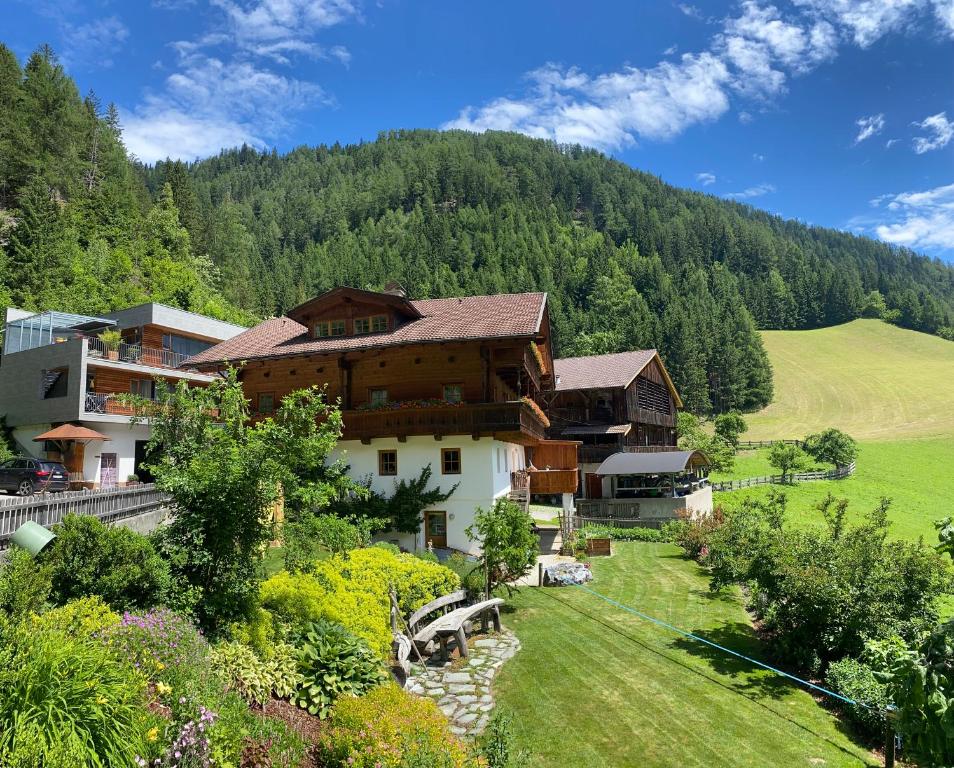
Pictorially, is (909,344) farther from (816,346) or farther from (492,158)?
(492,158)

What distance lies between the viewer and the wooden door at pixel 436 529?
84.1 feet

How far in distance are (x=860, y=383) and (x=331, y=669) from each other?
12964cm

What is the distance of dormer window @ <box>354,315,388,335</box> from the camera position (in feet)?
93.4

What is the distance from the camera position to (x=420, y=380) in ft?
89.1

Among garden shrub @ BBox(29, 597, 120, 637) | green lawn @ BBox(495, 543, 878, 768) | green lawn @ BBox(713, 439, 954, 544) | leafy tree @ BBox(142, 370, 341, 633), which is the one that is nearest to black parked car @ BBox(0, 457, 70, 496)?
leafy tree @ BBox(142, 370, 341, 633)

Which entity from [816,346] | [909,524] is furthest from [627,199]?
[909,524]

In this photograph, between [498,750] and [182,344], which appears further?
[182,344]

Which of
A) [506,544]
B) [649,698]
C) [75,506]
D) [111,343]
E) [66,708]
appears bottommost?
[649,698]

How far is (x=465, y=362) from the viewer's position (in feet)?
87.0

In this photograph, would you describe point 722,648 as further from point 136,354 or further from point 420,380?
point 136,354

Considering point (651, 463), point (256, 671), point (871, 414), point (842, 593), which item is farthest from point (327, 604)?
point (871, 414)

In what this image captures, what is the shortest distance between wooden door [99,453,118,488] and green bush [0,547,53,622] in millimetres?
30817

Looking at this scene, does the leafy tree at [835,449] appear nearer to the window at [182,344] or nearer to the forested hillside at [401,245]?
the forested hillside at [401,245]

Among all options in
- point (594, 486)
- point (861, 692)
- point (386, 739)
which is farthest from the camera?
point (594, 486)
